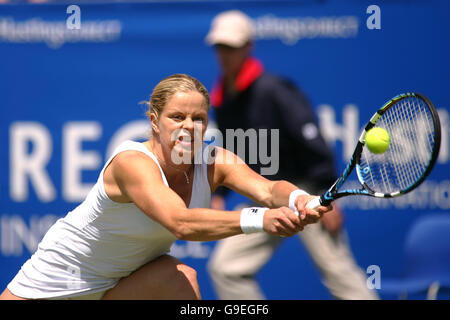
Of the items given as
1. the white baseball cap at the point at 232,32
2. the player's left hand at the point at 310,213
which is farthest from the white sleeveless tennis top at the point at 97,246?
the white baseball cap at the point at 232,32

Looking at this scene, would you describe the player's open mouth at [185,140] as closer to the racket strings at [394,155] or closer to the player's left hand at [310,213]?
the player's left hand at [310,213]

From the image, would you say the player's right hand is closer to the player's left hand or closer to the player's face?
the player's left hand

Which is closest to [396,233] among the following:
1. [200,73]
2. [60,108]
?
[200,73]

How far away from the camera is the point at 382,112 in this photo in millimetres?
3094

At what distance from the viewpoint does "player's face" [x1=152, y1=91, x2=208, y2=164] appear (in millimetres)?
2926

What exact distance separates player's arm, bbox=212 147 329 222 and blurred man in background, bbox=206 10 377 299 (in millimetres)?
1315

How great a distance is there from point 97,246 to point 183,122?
2.28 ft

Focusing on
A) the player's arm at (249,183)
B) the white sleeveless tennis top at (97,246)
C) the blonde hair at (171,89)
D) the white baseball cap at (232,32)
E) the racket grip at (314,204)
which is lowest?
the white sleeveless tennis top at (97,246)

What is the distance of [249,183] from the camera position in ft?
10.4

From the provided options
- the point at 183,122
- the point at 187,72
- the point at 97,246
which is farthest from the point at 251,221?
the point at 187,72

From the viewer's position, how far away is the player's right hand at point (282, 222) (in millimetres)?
2740

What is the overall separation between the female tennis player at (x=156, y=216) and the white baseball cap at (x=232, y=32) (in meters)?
1.77

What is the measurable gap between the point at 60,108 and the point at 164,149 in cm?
269

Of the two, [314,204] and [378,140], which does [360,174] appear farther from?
[314,204]
